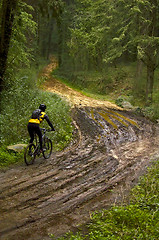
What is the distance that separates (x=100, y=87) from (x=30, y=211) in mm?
21554

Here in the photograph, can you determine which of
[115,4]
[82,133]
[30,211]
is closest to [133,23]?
[115,4]

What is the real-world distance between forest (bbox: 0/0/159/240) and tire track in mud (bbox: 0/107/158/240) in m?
0.66

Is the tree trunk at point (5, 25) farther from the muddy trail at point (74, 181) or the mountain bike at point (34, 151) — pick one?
the muddy trail at point (74, 181)

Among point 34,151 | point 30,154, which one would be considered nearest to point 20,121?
point 34,151

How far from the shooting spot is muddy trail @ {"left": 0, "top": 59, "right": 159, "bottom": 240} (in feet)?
17.9

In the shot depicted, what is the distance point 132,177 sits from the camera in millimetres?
7996

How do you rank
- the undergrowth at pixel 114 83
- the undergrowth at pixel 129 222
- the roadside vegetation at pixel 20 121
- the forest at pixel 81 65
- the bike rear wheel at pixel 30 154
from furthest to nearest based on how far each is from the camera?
the undergrowth at pixel 114 83 < the forest at pixel 81 65 < the roadside vegetation at pixel 20 121 < the bike rear wheel at pixel 30 154 < the undergrowth at pixel 129 222

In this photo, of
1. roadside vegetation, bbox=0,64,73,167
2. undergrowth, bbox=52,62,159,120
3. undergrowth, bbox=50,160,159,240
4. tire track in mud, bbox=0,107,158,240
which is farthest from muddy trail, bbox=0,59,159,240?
undergrowth, bbox=52,62,159,120

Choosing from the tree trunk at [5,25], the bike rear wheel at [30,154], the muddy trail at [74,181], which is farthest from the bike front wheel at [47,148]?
the tree trunk at [5,25]

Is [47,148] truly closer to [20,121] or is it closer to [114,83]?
[20,121]

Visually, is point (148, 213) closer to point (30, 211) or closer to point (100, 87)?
point (30, 211)

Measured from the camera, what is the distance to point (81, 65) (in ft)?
107

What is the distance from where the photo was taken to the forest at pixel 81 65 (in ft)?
33.5

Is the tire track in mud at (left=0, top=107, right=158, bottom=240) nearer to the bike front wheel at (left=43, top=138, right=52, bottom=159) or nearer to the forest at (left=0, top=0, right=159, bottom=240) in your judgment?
the bike front wheel at (left=43, top=138, right=52, bottom=159)
